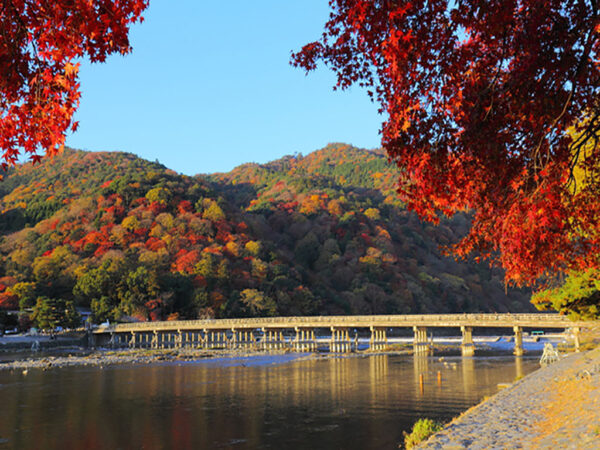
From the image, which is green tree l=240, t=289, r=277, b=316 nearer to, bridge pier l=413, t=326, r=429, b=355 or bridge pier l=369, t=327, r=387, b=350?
bridge pier l=369, t=327, r=387, b=350

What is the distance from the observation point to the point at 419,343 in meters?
53.8

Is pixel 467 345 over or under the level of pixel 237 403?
under

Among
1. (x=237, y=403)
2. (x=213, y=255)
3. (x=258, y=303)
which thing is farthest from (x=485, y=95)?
(x=213, y=255)

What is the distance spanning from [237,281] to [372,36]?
7031 cm

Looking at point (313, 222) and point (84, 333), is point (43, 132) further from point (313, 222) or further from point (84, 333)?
point (313, 222)

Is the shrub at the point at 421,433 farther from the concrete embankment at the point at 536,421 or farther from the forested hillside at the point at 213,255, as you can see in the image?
the forested hillside at the point at 213,255

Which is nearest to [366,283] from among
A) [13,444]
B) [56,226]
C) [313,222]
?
[313,222]

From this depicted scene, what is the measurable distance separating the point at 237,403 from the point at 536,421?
51.6 ft

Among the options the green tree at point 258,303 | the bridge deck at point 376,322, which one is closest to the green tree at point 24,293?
the bridge deck at point 376,322

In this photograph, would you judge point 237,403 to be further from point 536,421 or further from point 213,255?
point 213,255

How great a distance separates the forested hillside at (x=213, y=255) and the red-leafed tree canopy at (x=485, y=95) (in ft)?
207

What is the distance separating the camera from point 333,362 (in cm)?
4622

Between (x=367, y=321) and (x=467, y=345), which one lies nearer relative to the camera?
(x=467, y=345)

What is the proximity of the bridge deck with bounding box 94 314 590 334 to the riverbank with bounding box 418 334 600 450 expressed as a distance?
25.1 metres
